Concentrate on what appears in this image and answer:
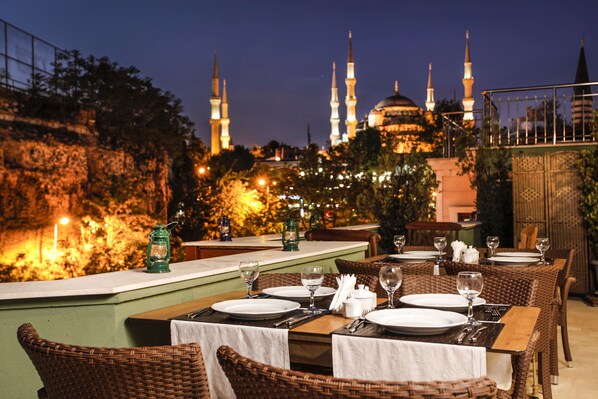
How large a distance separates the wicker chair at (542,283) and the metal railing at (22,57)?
11.8 m

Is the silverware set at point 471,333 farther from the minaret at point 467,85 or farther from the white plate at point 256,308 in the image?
the minaret at point 467,85

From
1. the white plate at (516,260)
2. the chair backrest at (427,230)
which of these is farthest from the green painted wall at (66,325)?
the chair backrest at (427,230)

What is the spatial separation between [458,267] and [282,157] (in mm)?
53821

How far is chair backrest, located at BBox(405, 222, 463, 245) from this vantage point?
6980 mm

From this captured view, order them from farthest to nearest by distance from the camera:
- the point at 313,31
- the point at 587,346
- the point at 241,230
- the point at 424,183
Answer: the point at 313,31
the point at 241,230
the point at 424,183
the point at 587,346

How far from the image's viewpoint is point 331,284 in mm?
3264

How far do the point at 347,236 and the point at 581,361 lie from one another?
2201 millimetres

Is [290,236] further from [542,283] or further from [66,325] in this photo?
[66,325]

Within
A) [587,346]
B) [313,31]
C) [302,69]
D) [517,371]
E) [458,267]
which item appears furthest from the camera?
[302,69]

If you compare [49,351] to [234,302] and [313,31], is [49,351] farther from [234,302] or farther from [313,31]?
[313,31]

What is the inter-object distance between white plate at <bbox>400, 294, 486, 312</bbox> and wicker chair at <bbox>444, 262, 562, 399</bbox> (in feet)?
2.89

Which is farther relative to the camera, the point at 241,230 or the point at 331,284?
the point at 241,230

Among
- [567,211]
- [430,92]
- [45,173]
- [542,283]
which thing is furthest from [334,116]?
[542,283]

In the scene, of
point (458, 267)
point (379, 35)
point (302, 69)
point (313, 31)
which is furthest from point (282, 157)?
point (458, 267)
